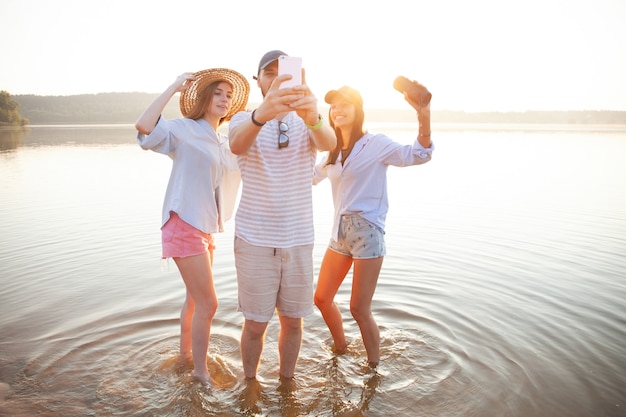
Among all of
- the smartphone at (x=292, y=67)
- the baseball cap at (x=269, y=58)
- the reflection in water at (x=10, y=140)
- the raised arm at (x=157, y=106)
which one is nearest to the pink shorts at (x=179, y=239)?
the raised arm at (x=157, y=106)

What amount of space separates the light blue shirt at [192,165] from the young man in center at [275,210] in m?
0.46

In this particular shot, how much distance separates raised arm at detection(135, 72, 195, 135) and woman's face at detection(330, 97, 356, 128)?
1129mm

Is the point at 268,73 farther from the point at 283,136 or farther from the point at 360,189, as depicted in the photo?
the point at 360,189

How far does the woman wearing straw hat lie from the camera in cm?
320

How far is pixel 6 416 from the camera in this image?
122 inches

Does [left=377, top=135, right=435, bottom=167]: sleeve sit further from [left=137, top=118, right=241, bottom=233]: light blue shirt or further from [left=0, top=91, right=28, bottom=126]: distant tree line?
[left=0, top=91, right=28, bottom=126]: distant tree line

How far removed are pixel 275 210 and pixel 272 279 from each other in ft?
1.50

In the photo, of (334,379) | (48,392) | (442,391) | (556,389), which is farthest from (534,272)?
(48,392)

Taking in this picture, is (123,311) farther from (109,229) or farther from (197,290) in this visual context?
(109,229)

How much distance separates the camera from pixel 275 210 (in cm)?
282

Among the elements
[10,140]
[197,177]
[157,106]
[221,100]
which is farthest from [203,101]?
[10,140]

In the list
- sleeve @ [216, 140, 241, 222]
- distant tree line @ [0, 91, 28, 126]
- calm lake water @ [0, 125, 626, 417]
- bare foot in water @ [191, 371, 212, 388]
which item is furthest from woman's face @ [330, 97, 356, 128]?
distant tree line @ [0, 91, 28, 126]

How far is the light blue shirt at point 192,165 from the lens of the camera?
3188 millimetres

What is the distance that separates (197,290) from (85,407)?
3.80 feet
